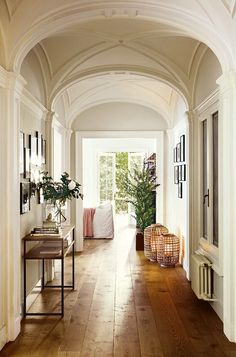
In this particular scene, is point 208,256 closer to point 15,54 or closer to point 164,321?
point 164,321

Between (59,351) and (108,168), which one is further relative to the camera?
(108,168)

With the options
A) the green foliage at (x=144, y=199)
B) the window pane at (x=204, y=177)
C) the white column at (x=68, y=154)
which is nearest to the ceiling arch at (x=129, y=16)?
the window pane at (x=204, y=177)

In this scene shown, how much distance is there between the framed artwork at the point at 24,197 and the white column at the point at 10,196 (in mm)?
514

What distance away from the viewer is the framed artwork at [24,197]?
446 centimetres

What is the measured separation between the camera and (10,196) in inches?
151

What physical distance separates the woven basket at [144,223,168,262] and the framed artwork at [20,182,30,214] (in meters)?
3.39

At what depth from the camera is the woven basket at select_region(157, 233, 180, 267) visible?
711 centimetres

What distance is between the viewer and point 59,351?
3658 millimetres

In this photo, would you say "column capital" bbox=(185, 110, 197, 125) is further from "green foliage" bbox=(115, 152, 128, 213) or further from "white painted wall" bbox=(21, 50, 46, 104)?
"green foliage" bbox=(115, 152, 128, 213)

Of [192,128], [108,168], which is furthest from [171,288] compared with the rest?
[108,168]

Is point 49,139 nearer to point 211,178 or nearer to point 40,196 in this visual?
point 40,196

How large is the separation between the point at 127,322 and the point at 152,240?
10.9 ft

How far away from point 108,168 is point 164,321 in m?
9.66

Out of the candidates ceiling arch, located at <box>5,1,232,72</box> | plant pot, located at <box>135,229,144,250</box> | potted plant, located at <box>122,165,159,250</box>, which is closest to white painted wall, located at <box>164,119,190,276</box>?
potted plant, located at <box>122,165,159,250</box>
